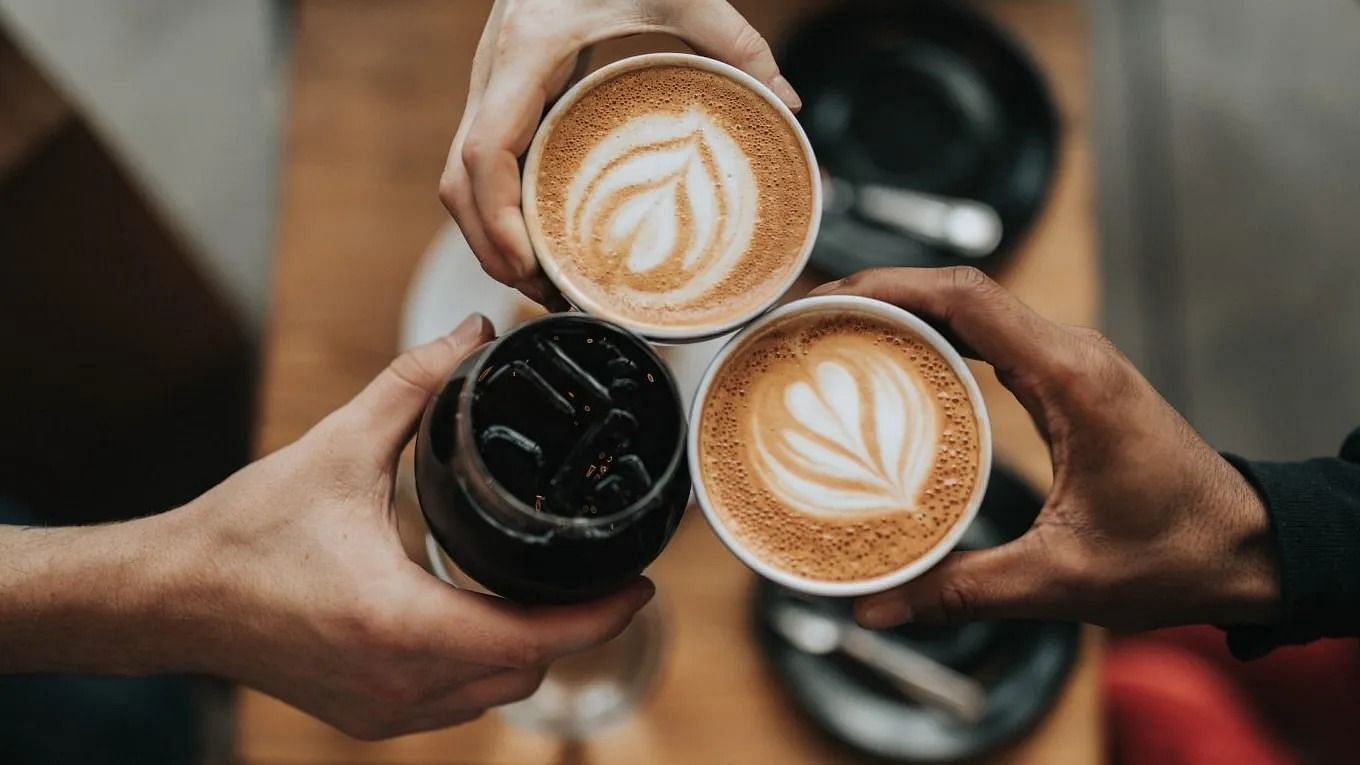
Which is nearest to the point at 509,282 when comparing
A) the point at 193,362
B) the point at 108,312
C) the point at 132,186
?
the point at 132,186

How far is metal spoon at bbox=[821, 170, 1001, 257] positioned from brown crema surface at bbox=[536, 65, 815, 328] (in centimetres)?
31

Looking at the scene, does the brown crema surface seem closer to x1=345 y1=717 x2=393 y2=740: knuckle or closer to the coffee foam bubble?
the coffee foam bubble

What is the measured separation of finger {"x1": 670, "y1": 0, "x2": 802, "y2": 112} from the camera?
0.74m

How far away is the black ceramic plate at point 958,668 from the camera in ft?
3.08

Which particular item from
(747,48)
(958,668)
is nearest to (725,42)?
(747,48)

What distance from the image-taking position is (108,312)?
1.27 m

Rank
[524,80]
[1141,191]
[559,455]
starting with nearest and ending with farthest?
[559,455] → [524,80] → [1141,191]

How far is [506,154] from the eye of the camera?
0.69 metres

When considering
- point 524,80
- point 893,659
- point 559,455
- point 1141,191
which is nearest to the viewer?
point 559,455

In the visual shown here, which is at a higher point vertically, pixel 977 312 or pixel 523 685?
pixel 977 312

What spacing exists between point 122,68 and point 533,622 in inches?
55.7

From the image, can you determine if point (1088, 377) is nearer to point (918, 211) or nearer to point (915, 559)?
point (915, 559)

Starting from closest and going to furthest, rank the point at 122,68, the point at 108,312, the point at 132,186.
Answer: the point at 132,186, the point at 108,312, the point at 122,68

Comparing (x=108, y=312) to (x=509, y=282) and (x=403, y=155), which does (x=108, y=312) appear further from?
(x=509, y=282)
